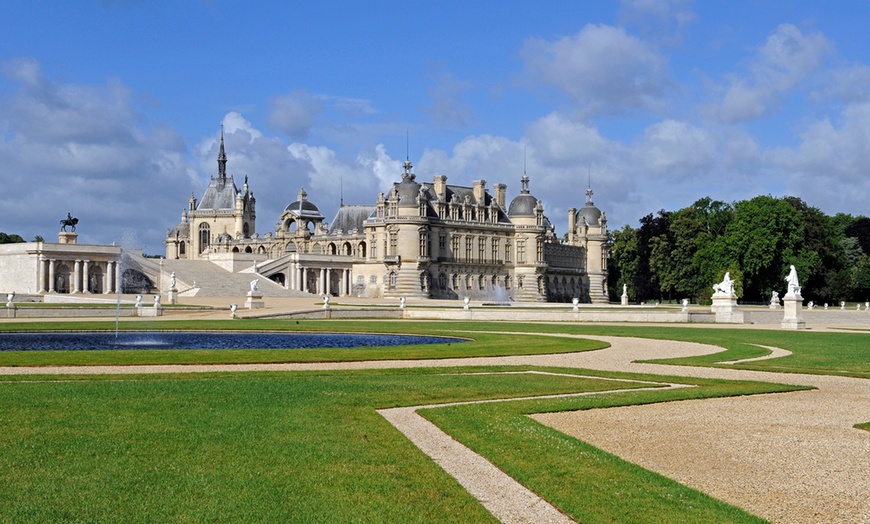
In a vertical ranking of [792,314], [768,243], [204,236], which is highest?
[204,236]

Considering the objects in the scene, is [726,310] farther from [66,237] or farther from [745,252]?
[66,237]

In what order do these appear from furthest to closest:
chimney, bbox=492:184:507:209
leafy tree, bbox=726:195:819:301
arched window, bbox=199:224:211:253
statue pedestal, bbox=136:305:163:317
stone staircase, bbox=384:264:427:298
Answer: arched window, bbox=199:224:211:253 → chimney, bbox=492:184:507:209 → leafy tree, bbox=726:195:819:301 → stone staircase, bbox=384:264:427:298 → statue pedestal, bbox=136:305:163:317

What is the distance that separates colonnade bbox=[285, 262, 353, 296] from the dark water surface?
2129 inches

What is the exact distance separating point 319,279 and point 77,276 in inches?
861

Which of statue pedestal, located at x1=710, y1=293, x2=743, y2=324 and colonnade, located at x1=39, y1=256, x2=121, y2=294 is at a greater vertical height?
colonnade, located at x1=39, y1=256, x2=121, y2=294

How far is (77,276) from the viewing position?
83.7m

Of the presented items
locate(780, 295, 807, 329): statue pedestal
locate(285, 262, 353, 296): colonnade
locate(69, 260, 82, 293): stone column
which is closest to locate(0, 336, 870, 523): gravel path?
locate(780, 295, 807, 329): statue pedestal

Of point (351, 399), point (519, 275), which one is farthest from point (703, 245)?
point (351, 399)

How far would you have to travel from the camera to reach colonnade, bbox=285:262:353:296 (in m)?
93.3

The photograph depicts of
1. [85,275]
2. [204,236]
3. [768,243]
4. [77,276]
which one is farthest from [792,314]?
[204,236]

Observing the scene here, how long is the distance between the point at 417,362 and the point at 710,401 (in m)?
9.07

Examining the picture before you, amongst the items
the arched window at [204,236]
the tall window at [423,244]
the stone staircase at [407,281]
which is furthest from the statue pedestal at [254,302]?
the arched window at [204,236]

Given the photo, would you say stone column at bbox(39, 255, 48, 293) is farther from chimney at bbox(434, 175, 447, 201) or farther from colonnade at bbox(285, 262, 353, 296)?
chimney at bbox(434, 175, 447, 201)

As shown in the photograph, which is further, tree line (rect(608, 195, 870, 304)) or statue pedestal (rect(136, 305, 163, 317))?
tree line (rect(608, 195, 870, 304))
